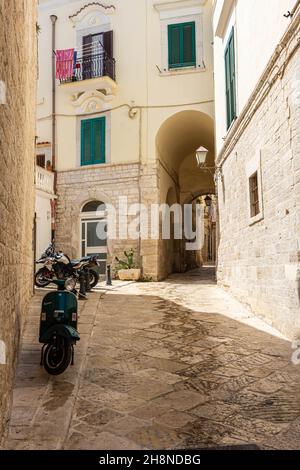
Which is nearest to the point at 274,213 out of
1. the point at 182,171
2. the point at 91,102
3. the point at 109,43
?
the point at 91,102

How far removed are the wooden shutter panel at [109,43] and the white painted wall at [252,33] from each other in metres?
5.19

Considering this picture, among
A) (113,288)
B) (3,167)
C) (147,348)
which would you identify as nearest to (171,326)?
(147,348)

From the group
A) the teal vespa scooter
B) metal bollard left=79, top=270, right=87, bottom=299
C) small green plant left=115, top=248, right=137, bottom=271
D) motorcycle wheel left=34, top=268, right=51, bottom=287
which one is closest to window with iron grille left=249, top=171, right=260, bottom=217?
metal bollard left=79, top=270, right=87, bottom=299

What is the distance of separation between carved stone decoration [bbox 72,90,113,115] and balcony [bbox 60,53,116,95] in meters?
0.17

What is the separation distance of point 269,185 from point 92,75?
10.2 m

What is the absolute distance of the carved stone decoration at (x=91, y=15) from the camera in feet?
47.1

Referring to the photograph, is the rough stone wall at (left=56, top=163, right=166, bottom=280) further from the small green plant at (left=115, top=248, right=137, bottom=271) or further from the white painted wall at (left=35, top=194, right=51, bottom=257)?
the white painted wall at (left=35, top=194, right=51, bottom=257)

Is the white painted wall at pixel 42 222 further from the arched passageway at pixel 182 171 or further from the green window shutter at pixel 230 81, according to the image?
the green window shutter at pixel 230 81

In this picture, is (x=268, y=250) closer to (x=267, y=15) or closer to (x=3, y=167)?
(x=267, y=15)

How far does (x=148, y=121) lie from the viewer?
13695mm

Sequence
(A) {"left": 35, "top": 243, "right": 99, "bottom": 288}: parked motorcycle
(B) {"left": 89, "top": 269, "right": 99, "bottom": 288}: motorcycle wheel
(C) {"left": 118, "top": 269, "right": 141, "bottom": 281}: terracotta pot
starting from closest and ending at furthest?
(A) {"left": 35, "top": 243, "right": 99, "bottom": 288}: parked motorcycle → (B) {"left": 89, "top": 269, "right": 99, "bottom": 288}: motorcycle wheel → (C) {"left": 118, "top": 269, "right": 141, "bottom": 281}: terracotta pot

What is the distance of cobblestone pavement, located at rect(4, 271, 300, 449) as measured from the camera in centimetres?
256

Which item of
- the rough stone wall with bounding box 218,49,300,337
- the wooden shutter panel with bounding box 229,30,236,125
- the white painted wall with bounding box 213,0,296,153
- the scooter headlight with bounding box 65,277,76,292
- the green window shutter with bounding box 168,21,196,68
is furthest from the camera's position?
the green window shutter with bounding box 168,21,196,68

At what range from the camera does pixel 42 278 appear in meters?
10.3
